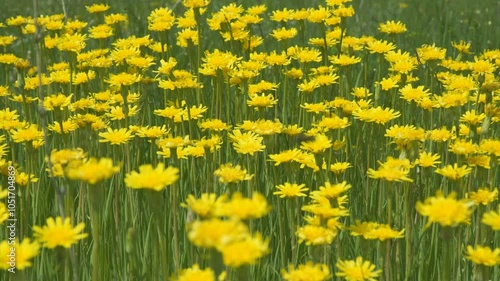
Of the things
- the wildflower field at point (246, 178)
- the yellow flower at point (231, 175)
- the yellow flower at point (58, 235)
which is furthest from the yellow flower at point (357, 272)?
the yellow flower at point (58, 235)

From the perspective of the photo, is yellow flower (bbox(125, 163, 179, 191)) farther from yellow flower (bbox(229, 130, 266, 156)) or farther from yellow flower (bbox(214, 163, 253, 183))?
yellow flower (bbox(229, 130, 266, 156))

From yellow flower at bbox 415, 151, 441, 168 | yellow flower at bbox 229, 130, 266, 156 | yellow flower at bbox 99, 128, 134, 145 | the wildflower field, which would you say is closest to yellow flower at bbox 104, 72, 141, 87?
the wildflower field

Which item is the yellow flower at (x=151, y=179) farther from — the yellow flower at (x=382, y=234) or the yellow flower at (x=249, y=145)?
the yellow flower at (x=249, y=145)

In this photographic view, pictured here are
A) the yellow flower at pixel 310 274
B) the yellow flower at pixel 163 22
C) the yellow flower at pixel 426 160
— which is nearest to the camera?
the yellow flower at pixel 310 274

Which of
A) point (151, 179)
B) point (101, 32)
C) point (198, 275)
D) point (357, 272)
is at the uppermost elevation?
point (101, 32)

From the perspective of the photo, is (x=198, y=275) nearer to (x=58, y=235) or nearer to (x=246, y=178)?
(x=58, y=235)

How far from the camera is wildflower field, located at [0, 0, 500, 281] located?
1.59 m

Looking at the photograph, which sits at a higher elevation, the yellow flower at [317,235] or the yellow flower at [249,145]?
the yellow flower at [249,145]

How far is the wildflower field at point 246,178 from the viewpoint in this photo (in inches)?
62.4

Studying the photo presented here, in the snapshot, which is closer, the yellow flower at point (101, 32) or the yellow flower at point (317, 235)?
the yellow flower at point (317, 235)

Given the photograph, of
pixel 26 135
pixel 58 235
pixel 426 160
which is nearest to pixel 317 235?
pixel 58 235

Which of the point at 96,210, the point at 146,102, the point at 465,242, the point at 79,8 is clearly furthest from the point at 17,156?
the point at 79,8

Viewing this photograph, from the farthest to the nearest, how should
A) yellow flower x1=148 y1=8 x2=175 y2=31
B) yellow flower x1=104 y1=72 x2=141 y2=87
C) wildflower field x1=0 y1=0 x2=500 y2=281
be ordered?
yellow flower x1=148 y1=8 x2=175 y2=31 < yellow flower x1=104 y1=72 x2=141 y2=87 < wildflower field x1=0 y1=0 x2=500 y2=281

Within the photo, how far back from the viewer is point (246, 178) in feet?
6.54
